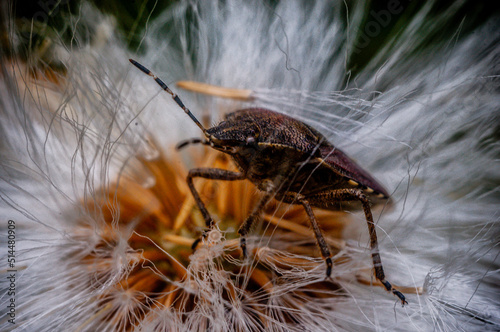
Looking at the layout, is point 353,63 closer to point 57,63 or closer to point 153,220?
point 153,220

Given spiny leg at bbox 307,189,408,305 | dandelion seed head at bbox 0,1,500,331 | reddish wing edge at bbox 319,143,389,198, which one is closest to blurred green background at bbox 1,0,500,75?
dandelion seed head at bbox 0,1,500,331

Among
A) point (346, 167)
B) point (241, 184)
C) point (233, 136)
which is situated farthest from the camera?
point (241, 184)

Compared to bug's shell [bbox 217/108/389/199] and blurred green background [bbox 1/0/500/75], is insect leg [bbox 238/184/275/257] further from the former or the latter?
blurred green background [bbox 1/0/500/75]

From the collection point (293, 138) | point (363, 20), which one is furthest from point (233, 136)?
point (363, 20)

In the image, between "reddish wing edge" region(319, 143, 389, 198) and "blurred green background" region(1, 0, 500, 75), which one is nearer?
"reddish wing edge" region(319, 143, 389, 198)

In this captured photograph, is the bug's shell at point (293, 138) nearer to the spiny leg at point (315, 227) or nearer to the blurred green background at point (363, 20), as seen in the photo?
the spiny leg at point (315, 227)

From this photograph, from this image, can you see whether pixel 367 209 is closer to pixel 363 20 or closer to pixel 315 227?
pixel 315 227

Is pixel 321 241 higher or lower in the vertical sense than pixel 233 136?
lower
